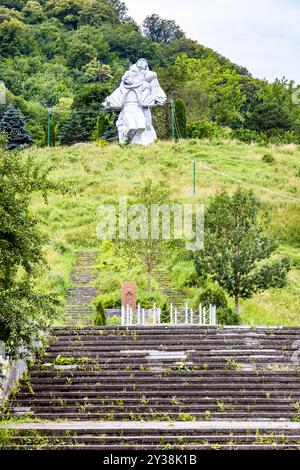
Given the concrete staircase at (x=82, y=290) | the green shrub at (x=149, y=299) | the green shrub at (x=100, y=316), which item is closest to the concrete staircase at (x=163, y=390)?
the green shrub at (x=100, y=316)

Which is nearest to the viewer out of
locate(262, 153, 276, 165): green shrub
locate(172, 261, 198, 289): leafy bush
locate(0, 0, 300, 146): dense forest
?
locate(172, 261, 198, 289): leafy bush

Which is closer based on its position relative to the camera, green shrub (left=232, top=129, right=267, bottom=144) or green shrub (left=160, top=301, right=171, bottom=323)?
green shrub (left=160, top=301, right=171, bottom=323)

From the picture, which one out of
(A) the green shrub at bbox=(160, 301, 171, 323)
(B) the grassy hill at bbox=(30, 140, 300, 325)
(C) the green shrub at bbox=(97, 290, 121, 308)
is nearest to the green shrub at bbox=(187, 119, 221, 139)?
(B) the grassy hill at bbox=(30, 140, 300, 325)

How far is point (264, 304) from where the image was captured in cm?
3059

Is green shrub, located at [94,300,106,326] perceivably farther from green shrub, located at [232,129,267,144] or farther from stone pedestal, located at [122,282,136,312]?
green shrub, located at [232,129,267,144]

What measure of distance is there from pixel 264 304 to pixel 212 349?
808 centimetres

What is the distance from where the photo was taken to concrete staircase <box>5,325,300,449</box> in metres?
18.0

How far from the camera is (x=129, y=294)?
89.9 feet

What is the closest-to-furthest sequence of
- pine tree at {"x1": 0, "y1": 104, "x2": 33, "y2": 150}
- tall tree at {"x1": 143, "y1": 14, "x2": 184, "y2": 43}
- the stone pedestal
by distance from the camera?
the stone pedestal < pine tree at {"x1": 0, "y1": 104, "x2": 33, "y2": 150} < tall tree at {"x1": 143, "y1": 14, "x2": 184, "y2": 43}

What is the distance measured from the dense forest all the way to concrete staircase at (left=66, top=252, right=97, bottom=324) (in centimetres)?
2289

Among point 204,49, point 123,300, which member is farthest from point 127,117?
point 204,49

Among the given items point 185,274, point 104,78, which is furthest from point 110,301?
point 104,78

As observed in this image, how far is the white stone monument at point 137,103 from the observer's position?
5178 cm

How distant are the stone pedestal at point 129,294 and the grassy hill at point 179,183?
3470 millimetres
